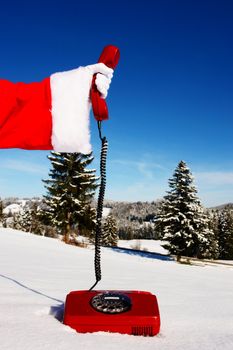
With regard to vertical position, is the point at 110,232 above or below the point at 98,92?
above

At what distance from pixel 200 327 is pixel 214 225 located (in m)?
64.4

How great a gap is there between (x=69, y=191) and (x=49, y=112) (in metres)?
25.0

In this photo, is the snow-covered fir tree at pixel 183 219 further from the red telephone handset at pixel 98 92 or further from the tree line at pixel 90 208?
the red telephone handset at pixel 98 92

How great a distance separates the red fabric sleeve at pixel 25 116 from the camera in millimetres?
1799

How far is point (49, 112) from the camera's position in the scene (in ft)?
6.23

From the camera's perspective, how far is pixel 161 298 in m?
2.86

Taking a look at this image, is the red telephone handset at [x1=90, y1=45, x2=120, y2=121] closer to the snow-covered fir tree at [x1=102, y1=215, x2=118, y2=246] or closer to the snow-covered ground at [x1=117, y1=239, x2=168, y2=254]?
the snow-covered fir tree at [x1=102, y1=215, x2=118, y2=246]

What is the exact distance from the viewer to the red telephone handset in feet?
6.34

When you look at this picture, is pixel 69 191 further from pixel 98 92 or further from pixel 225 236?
pixel 225 236

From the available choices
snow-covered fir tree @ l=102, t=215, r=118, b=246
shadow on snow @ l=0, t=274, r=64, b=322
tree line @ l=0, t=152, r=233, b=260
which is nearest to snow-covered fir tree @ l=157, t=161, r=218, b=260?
tree line @ l=0, t=152, r=233, b=260

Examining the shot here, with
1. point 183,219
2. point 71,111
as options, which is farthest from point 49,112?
point 183,219

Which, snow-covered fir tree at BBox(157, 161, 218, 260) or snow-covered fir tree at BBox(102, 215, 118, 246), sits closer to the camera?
snow-covered fir tree at BBox(157, 161, 218, 260)

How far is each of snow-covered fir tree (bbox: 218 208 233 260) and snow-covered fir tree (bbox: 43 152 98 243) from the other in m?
36.6

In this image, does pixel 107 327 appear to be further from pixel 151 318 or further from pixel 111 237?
pixel 111 237
